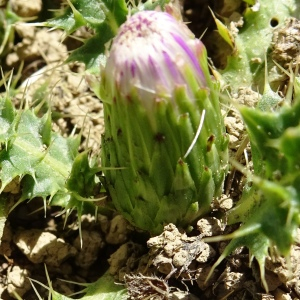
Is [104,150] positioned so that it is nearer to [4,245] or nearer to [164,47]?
[164,47]

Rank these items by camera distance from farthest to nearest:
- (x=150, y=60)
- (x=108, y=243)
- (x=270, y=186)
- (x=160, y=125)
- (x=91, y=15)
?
(x=108, y=243) < (x=91, y=15) < (x=160, y=125) < (x=150, y=60) < (x=270, y=186)

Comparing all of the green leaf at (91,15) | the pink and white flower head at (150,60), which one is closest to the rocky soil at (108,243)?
the green leaf at (91,15)

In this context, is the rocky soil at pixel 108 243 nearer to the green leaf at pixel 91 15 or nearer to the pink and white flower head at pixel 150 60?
the green leaf at pixel 91 15

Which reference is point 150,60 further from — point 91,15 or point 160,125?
point 91,15

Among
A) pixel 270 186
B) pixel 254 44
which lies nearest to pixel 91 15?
pixel 254 44

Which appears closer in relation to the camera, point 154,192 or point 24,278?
point 154,192

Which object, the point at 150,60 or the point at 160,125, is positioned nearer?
the point at 150,60

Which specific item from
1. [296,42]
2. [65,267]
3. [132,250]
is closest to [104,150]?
[132,250]

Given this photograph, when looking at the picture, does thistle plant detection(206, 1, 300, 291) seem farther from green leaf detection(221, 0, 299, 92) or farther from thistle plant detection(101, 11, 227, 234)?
green leaf detection(221, 0, 299, 92)
